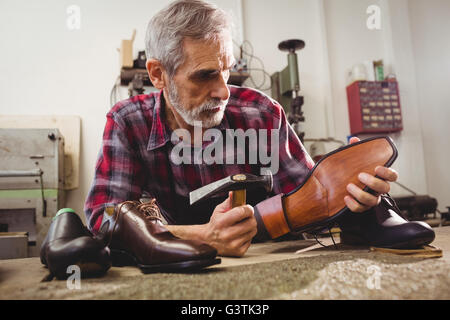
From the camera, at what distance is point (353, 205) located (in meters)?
0.85

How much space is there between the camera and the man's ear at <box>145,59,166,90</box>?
1.19m

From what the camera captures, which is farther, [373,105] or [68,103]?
[373,105]

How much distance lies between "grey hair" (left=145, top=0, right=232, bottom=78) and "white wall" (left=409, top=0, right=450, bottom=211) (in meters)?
3.17

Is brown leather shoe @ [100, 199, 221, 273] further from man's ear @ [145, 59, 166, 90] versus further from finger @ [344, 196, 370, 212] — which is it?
man's ear @ [145, 59, 166, 90]

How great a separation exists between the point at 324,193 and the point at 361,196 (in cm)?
10

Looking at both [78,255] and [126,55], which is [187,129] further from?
[126,55]

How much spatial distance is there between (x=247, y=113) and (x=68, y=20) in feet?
7.89

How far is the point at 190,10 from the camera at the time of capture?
42.8 inches

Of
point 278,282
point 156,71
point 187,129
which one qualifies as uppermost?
point 156,71

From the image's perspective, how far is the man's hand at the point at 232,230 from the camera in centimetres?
84

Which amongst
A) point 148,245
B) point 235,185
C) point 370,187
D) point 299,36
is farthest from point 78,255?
point 299,36
